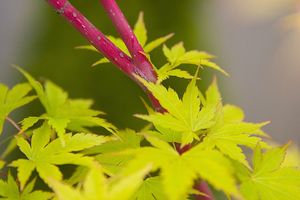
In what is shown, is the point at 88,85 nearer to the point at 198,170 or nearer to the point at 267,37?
the point at 198,170

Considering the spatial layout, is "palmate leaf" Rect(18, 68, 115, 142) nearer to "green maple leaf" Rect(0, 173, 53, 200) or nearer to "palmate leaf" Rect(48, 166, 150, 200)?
"green maple leaf" Rect(0, 173, 53, 200)

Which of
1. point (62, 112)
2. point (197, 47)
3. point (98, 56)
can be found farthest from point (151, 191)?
point (197, 47)

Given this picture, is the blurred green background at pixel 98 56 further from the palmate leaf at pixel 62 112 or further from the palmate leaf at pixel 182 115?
the palmate leaf at pixel 182 115

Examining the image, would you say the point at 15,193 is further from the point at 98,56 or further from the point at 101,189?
the point at 98,56

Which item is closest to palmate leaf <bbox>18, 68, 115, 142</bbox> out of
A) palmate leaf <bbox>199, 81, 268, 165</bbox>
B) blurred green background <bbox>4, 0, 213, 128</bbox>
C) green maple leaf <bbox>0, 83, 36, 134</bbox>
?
green maple leaf <bbox>0, 83, 36, 134</bbox>

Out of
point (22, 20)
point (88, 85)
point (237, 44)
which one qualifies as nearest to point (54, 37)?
point (88, 85)
